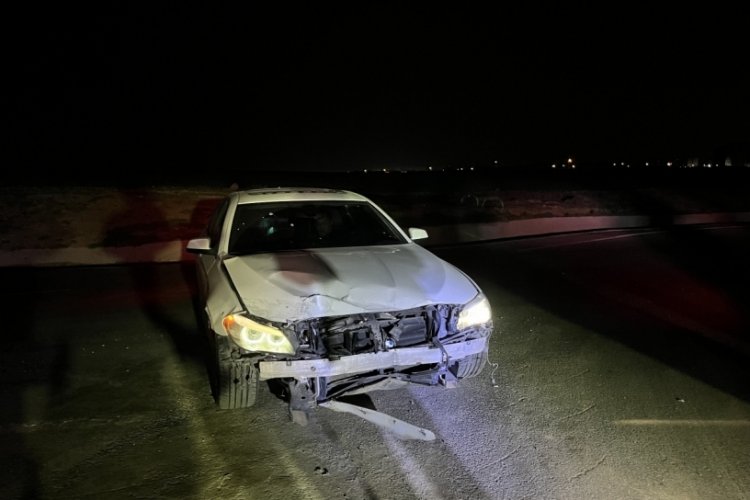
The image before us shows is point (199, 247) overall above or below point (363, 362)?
above

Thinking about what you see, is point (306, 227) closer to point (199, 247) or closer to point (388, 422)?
point (199, 247)

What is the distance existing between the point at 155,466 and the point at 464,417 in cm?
210

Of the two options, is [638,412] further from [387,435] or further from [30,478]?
[30,478]

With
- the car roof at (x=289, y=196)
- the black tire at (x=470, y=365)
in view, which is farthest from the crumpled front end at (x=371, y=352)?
the car roof at (x=289, y=196)

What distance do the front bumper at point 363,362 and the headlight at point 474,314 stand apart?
Answer: 0.59 ft

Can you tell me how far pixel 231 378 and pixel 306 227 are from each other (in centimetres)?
227

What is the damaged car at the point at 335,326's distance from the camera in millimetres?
3469

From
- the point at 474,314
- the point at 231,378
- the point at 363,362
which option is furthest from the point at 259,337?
the point at 474,314

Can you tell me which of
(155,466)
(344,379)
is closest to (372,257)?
(344,379)

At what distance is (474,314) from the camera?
3.93 m

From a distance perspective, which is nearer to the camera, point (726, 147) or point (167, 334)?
point (167, 334)

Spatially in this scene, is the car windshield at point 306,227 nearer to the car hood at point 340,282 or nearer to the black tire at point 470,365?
the car hood at point 340,282

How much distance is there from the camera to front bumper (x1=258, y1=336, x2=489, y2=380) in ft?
11.1

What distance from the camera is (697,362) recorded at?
522 cm
